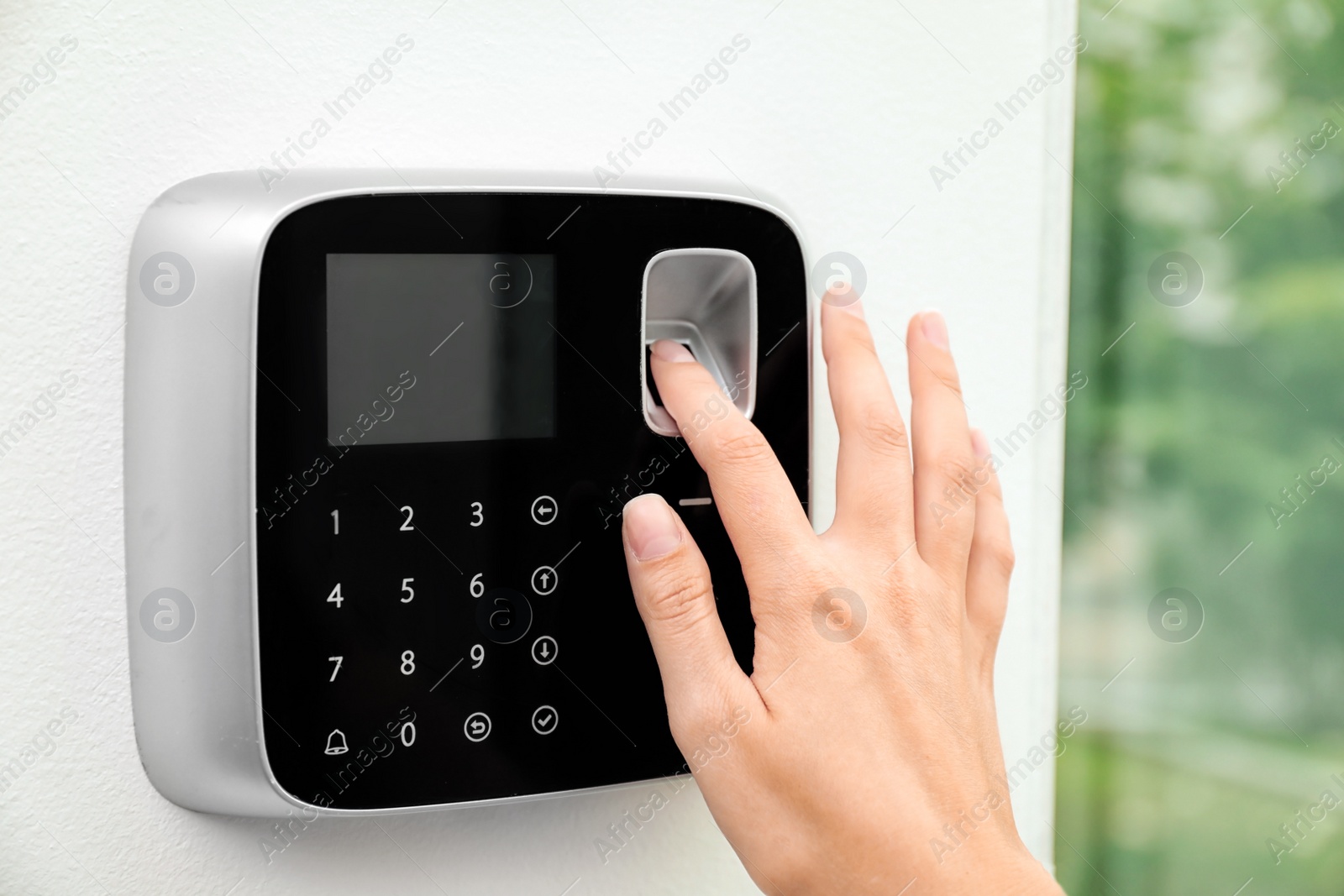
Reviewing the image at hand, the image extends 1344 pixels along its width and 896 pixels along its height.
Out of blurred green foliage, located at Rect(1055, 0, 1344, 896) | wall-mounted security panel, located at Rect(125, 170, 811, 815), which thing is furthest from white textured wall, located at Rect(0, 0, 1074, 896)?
blurred green foliage, located at Rect(1055, 0, 1344, 896)

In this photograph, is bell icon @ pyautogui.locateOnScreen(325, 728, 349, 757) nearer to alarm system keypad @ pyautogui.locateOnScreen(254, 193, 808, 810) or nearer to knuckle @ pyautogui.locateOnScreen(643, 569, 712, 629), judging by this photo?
alarm system keypad @ pyautogui.locateOnScreen(254, 193, 808, 810)

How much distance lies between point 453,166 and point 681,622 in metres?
0.21

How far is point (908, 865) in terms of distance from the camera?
298 mm

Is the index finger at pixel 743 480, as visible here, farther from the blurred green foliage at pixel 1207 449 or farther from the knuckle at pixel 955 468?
the blurred green foliage at pixel 1207 449

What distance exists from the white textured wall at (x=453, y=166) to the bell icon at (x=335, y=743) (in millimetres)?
55

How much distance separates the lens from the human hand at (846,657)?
11.9 inches

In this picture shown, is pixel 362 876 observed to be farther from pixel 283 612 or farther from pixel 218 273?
pixel 218 273

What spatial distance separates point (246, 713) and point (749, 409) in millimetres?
226

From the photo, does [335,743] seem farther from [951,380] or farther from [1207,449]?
[1207,449]

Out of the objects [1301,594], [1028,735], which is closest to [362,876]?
[1028,735]

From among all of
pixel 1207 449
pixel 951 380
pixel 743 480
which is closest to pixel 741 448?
pixel 743 480

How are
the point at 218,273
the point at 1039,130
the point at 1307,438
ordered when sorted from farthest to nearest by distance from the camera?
the point at 1307,438
the point at 1039,130
the point at 218,273

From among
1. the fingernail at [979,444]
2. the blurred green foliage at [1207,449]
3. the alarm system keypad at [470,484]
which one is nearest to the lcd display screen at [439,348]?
the alarm system keypad at [470,484]

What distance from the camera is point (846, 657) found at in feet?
1.04
